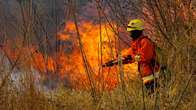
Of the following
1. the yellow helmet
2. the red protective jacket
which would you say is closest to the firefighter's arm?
the red protective jacket

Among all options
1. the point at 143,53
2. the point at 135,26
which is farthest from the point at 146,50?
the point at 135,26

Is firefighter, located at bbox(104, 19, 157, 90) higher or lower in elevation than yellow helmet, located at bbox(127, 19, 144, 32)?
lower

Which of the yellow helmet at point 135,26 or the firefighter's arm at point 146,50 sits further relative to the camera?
the yellow helmet at point 135,26

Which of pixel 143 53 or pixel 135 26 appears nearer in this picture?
pixel 143 53

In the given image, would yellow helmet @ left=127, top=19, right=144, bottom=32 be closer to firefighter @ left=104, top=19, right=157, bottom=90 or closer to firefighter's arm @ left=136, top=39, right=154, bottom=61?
firefighter @ left=104, top=19, right=157, bottom=90

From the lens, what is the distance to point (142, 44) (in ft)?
19.1

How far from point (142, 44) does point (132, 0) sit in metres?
1.47

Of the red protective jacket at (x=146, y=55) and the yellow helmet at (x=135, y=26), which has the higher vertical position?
the yellow helmet at (x=135, y=26)

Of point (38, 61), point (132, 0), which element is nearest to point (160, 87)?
point (38, 61)

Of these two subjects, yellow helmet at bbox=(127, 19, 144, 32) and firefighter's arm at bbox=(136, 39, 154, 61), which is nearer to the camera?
firefighter's arm at bbox=(136, 39, 154, 61)

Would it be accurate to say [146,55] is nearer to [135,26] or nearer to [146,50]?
[146,50]

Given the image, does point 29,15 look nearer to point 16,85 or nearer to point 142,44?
point 16,85

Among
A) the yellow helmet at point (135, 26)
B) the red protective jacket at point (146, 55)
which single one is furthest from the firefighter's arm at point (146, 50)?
the yellow helmet at point (135, 26)

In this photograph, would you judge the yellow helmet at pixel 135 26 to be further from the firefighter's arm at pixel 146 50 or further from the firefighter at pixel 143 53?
the firefighter's arm at pixel 146 50
